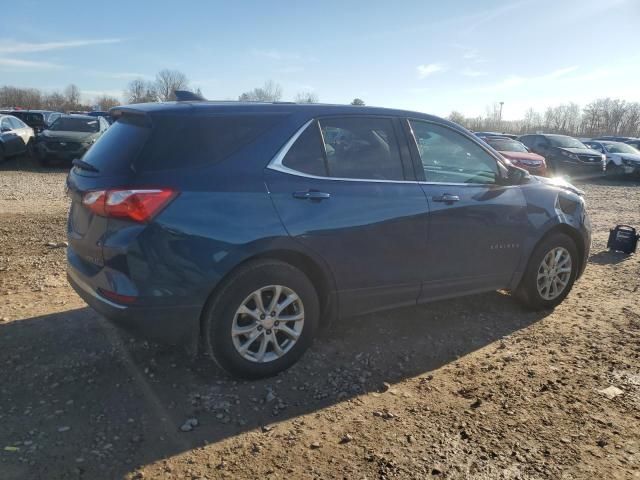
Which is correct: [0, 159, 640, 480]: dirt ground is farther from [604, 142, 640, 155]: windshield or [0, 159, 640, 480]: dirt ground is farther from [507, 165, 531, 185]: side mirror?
[604, 142, 640, 155]: windshield

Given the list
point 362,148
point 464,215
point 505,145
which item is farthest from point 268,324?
point 505,145

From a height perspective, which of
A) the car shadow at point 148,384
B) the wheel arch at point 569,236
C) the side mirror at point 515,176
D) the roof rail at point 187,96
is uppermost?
the roof rail at point 187,96

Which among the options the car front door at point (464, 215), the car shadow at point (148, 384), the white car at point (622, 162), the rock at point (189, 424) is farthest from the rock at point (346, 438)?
the white car at point (622, 162)

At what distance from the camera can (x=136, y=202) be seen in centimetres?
288

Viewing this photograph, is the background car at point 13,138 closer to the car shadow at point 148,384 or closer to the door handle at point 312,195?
the car shadow at point 148,384

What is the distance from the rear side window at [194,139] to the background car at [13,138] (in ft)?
50.1

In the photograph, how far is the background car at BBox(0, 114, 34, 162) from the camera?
15.6 meters

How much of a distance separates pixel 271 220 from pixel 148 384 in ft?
4.50

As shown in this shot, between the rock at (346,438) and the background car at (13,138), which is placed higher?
the background car at (13,138)

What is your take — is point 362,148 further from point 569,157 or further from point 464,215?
point 569,157

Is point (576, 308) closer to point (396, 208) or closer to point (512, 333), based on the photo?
point (512, 333)

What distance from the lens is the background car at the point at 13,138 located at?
1556 cm

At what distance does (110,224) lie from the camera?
2.94m

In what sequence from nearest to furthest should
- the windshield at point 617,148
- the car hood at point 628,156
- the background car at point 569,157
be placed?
the background car at point 569,157 → the car hood at point 628,156 → the windshield at point 617,148
